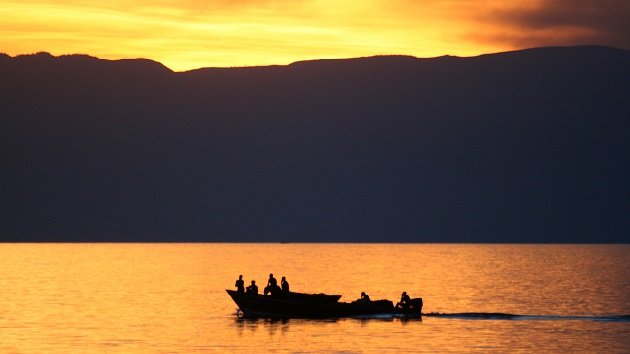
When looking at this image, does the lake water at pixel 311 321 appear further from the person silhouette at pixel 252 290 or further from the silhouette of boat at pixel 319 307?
the person silhouette at pixel 252 290

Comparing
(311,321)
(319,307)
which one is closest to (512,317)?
(319,307)

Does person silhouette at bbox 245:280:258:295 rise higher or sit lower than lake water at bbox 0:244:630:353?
higher

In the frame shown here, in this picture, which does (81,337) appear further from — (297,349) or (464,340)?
(464,340)

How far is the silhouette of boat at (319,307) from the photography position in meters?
78.3

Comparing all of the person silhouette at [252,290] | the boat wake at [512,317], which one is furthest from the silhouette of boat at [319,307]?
the boat wake at [512,317]

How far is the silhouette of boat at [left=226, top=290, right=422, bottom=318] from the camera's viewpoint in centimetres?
7831

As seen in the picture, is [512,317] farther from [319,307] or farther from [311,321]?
[311,321]

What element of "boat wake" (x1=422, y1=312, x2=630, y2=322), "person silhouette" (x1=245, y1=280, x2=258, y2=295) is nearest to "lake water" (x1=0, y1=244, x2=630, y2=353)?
"boat wake" (x1=422, y1=312, x2=630, y2=322)

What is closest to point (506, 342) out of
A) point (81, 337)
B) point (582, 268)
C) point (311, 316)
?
point (311, 316)

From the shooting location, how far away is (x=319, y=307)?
78812mm

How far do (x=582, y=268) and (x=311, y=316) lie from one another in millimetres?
112321

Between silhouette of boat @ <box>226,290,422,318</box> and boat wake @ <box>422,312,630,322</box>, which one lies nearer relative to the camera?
silhouette of boat @ <box>226,290,422,318</box>

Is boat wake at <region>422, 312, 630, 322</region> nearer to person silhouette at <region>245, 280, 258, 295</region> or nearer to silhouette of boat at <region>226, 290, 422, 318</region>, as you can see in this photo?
silhouette of boat at <region>226, 290, 422, 318</region>

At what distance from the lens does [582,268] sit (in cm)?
18425
